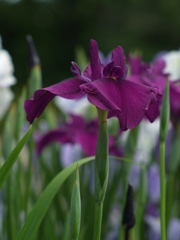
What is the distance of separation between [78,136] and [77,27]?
793 centimetres

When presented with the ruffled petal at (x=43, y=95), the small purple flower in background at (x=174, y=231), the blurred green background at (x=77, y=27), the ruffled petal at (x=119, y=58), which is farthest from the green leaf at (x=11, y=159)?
the blurred green background at (x=77, y=27)

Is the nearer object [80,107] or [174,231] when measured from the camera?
[174,231]

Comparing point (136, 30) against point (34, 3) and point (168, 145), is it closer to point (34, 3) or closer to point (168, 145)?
point (34, 3)

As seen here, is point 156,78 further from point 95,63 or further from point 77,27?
point 77,27

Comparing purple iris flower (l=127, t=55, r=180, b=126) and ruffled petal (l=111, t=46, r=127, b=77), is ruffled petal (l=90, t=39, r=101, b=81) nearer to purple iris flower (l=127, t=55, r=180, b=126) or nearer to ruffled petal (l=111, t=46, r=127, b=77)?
ruffled petal (l=111, t=46, r=127, b=77)

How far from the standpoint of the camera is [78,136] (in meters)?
0.78

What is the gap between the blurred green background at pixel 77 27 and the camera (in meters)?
7.91

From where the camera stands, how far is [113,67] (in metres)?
0.47

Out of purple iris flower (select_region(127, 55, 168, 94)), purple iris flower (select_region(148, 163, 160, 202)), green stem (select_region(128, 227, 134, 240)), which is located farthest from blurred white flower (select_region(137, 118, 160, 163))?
green stem (select_region(128, 227, 134, 240))

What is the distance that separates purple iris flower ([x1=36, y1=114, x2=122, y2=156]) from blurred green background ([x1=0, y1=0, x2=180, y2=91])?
22.3 ft

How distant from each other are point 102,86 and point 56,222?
51 centimetres

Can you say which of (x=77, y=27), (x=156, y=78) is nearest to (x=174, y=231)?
(x=156, y=78)

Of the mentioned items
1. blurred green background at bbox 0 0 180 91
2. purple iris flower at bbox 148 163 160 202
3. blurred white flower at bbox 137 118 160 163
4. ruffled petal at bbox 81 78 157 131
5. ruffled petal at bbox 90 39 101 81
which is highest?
blurred green background at bbox 0 0 180 91

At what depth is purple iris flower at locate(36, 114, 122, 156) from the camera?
2.48 ft
